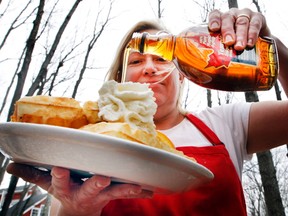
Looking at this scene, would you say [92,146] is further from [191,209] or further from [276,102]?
[276,102]

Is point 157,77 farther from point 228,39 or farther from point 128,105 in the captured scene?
point 228,39

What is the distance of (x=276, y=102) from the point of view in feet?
5.74

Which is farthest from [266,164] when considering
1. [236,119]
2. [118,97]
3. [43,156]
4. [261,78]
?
[43,156]

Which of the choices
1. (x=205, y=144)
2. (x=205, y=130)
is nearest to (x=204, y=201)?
(x=205, y=144)

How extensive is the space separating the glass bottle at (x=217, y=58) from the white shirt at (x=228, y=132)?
0.38 metres

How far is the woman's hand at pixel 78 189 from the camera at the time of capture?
952 millimetres

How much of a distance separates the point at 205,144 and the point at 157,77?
58cm

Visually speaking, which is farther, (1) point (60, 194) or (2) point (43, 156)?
(1) point (60, 194)

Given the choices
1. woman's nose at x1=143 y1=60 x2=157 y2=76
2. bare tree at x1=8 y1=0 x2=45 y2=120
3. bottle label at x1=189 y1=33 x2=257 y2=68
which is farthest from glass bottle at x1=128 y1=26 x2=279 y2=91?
bare tree at x1=8 y1=0 x2=45 y2=120

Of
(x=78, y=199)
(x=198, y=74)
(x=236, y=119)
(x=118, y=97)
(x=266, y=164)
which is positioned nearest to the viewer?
(x=78, y=199)

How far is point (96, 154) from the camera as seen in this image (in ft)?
2.71

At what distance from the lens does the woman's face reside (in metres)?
2.06

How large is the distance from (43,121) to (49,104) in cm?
7

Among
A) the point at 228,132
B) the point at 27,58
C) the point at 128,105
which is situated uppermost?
the point at 27,58
